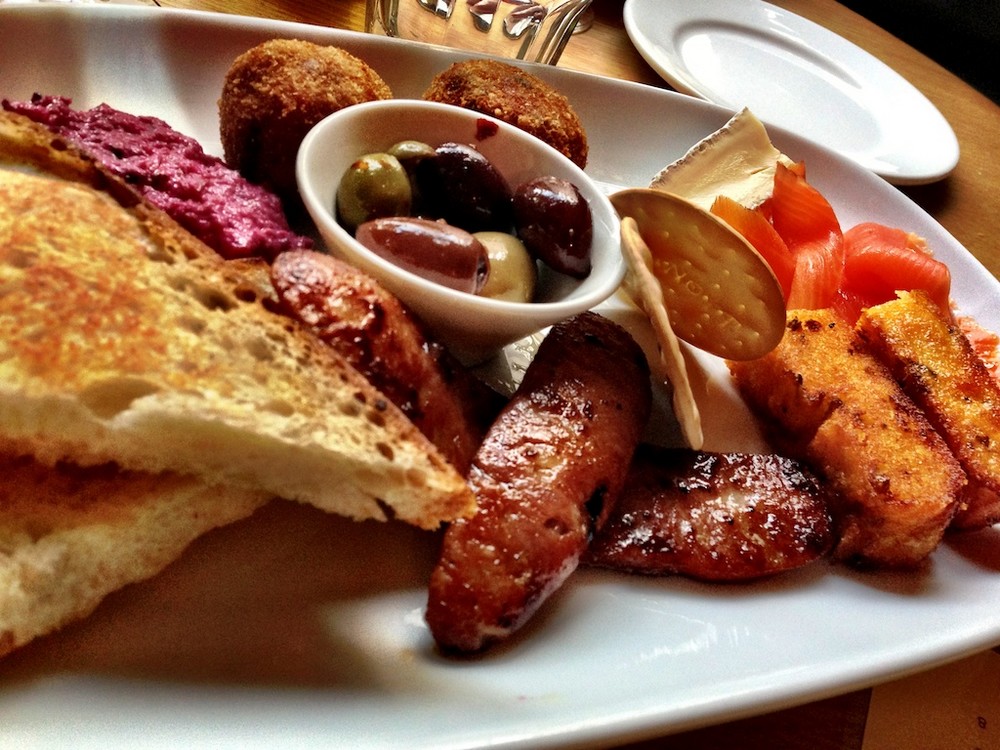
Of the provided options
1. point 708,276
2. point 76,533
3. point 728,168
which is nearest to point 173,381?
point 76,533

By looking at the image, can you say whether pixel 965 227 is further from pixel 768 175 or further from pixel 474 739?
pixel 474 739

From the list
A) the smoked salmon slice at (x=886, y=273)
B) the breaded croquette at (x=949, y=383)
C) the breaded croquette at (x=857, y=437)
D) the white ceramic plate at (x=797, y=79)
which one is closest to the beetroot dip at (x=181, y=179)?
the breaded croquette at (x=857, y=437)

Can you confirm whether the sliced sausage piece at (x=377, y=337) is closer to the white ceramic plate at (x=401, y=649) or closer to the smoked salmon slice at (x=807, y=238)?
the white ceramic plate at (x=401, y=649)

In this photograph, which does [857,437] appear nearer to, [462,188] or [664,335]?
[664,335]

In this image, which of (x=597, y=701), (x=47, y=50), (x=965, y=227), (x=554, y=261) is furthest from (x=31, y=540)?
(x=965, y=227)

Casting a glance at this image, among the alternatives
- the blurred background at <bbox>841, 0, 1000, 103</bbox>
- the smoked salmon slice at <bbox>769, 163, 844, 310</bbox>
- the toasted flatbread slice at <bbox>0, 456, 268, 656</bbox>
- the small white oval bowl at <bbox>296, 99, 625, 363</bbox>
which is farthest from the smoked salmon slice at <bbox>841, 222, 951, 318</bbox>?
the blurred background at <bbox>841, 0, 1000, 103</bbox>
